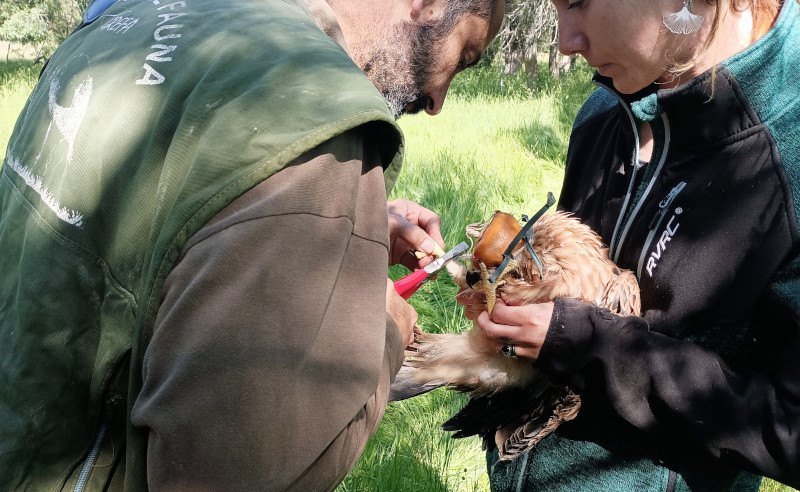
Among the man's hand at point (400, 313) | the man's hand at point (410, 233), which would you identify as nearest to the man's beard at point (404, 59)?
the man's hand at point (410, 233)

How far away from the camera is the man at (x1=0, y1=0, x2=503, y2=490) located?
0.99m

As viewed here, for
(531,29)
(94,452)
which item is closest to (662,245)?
(94,452)

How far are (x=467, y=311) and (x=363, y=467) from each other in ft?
4.09

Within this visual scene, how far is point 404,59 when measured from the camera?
80.7 inches

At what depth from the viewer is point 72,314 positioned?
3.92 feet

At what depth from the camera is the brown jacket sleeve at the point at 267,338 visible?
3.22 feet

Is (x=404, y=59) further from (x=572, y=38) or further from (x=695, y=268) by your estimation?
(x=695, y=268)

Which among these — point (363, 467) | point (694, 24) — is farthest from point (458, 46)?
point (363, 467)

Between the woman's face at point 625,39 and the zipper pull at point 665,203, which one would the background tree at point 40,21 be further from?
the zipper pull at point 665,203

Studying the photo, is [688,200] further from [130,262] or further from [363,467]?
[363,467]

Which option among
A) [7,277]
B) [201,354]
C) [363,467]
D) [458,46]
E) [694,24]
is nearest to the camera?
[201,354]

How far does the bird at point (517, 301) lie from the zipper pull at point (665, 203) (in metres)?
0.21

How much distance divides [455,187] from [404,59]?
157 inches

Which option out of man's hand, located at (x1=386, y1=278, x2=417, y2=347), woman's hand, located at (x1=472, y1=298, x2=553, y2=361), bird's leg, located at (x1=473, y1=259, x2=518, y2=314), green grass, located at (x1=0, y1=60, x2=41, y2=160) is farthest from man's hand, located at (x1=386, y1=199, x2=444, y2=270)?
green grass, located at (x1=0, y1=60, x2=41, y2=160)
